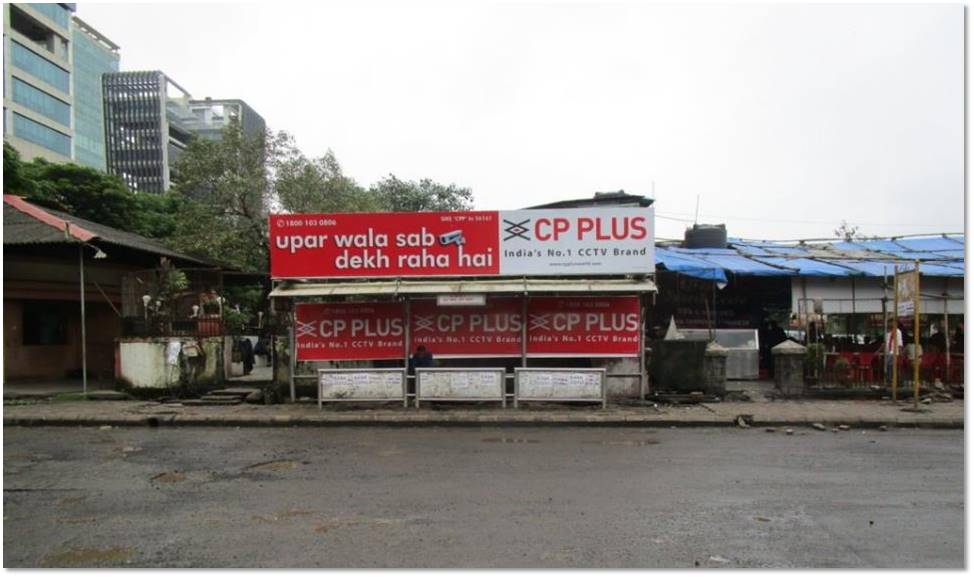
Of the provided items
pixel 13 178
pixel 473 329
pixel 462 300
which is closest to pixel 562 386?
pixel 473 329

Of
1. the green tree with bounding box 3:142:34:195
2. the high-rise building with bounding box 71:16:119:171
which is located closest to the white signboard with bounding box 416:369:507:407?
the green tree with bounding box 3:142:34:195

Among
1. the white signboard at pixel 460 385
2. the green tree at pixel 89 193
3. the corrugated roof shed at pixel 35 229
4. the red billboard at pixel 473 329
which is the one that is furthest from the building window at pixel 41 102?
the white signboard at pixel 460 385

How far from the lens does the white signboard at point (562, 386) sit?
13070 millimetres

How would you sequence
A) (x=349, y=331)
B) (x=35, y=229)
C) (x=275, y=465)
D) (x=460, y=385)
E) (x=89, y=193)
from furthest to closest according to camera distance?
(x=89, y=193)
(x=35, y=229)
(x=349, y=331)
(x=460, y=385)
(x=275, y=465)

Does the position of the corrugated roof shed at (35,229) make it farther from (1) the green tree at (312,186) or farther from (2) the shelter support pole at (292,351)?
(1) the green tree at (312,186)

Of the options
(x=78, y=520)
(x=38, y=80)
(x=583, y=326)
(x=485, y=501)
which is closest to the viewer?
(x=78, y=520)

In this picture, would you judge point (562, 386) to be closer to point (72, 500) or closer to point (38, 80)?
point (72, 500)

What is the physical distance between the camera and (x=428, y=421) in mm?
12047

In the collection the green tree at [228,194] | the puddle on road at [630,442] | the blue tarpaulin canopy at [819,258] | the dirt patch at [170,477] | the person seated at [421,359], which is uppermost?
the green tree at [228,194]

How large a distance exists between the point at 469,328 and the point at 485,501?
780 cm

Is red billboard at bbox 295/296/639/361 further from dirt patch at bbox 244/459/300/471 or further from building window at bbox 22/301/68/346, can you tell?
building window at bbox 22/301/68/346

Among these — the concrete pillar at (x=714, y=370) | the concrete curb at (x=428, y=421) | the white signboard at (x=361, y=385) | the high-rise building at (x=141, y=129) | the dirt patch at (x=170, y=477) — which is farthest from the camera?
the high-rise building at (x=141, y=129)

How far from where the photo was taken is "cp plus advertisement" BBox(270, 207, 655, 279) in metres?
13.9

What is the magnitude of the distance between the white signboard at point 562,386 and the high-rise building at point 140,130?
104 metres
